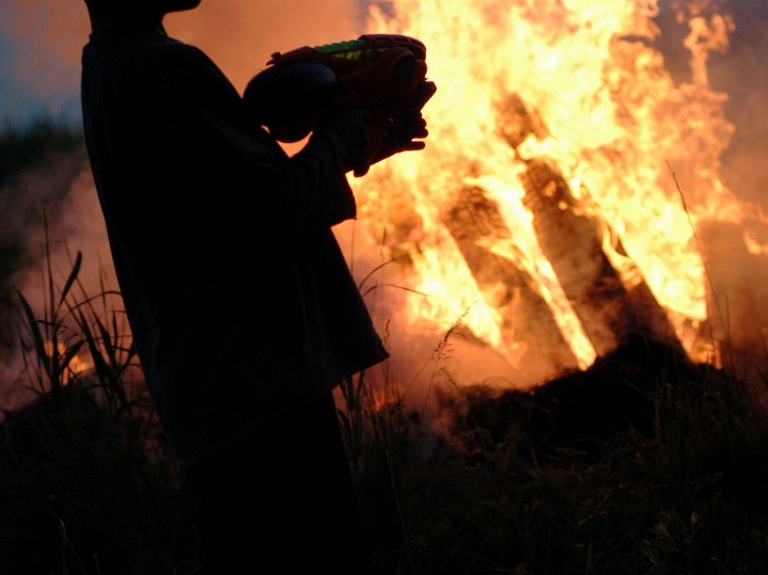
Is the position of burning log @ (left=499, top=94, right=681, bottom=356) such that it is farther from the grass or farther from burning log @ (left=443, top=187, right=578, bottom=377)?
the grass

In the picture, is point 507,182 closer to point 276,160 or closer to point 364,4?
point 364,4

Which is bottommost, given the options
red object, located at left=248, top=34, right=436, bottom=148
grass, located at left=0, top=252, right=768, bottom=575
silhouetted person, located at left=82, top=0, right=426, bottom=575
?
grass, located at left=0, top=252, right=768, bottom=575

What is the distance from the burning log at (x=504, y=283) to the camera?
4527mm

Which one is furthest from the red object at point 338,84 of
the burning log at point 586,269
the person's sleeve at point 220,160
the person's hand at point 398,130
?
the burning log at point 586,269

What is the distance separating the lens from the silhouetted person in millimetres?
1517

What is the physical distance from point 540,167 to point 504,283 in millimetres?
610

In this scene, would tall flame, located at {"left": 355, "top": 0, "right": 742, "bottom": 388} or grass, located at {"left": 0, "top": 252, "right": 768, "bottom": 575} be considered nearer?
grass, located at {"left": 0, "top": 252, "right": 768, "bottom": 575}

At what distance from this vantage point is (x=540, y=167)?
181 inches

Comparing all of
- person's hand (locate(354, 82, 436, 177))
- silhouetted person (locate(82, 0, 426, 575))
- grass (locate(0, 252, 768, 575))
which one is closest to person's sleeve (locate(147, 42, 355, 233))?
silhouetted person (locate(82, 0, 426, 575))

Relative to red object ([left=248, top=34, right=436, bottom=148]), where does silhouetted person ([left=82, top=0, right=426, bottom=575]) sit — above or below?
below

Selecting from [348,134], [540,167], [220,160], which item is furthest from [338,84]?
[540,167]

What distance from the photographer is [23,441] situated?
13.1ft

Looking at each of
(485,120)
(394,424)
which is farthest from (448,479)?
(485,120)

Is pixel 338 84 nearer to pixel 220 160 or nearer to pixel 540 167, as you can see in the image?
pixel 220 160
